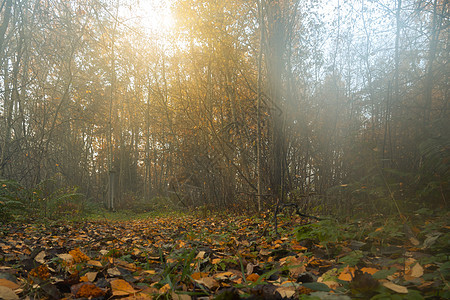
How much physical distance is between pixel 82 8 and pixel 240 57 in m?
4.57

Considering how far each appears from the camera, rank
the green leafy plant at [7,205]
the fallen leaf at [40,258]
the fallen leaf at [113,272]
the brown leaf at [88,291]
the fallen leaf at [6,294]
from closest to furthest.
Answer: the fallen leaf at [6,294] → the brown leaf at [88,291] → the fallen leaf at [113,272] → the fallen leaf at [40,258] → the green leafy plant at [7,205]

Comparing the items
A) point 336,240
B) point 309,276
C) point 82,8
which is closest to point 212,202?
point 336,240

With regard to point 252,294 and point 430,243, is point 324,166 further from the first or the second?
point 252,294

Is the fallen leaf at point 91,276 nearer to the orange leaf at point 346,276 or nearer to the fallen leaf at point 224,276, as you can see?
the fallen leaf at point 224,276

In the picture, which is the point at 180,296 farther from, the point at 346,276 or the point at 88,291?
the point at 346,276

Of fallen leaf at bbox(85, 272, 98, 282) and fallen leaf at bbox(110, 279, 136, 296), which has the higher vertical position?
fallen leaf at bbox(110, 279, 136, 296)

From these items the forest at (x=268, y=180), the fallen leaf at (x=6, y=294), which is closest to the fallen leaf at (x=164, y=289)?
the forest at (x=268, y=180)

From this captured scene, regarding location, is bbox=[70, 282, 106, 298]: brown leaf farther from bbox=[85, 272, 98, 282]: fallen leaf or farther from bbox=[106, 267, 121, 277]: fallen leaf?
bbox=[106, 267, 121, 277]: fallen leaf

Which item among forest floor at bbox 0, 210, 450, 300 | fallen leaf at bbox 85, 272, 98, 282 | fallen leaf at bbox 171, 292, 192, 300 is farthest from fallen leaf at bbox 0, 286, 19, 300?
fallen leaf at bbox 171, 292, 192, 300

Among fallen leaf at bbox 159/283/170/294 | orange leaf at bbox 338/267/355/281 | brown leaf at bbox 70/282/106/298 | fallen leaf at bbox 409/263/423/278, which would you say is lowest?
fallen leaf at bbox 159/283/170/294

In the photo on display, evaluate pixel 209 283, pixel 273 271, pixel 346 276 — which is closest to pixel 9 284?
pixel 209 283

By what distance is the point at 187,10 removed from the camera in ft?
21.1

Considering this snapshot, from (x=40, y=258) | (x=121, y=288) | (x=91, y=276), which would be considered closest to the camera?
(x=121, y=288)

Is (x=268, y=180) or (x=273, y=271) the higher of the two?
(x=268, y=180)
